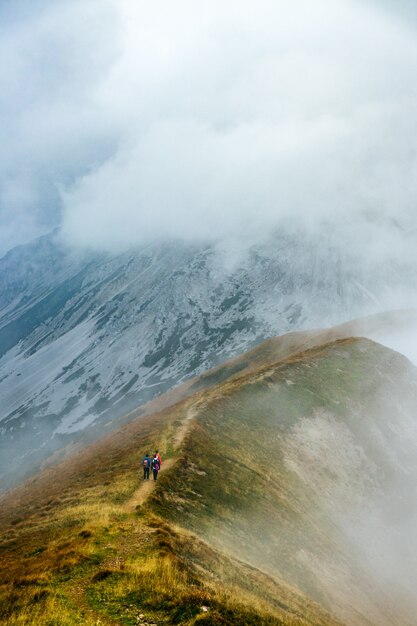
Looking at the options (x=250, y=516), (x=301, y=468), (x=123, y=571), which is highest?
(x=123, y=571)

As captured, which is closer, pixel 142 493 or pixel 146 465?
pixel 142 493

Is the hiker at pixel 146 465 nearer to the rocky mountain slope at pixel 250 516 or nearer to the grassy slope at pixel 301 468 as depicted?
the rocky mountain slope at pixel 250 516

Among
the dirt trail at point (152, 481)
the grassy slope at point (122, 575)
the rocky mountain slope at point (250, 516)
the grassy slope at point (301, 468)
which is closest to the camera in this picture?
the grassy slope at point (122, 575)

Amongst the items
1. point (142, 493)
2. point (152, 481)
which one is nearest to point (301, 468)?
point (152, 481)

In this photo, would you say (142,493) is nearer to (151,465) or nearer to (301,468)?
(151,465)

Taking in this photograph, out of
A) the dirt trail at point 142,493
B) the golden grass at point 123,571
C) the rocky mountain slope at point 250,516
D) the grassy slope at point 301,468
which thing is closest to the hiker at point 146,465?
the dirt trail at point 142,493

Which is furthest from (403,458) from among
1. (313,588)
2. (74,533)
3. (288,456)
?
(74,533)

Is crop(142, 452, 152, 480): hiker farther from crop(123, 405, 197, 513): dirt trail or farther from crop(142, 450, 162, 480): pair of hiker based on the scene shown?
crop(123, 405, 197, 513): dirt trail

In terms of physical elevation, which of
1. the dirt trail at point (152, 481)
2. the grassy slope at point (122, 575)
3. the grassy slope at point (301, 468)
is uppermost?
the grassy slope at point (122, 575)
